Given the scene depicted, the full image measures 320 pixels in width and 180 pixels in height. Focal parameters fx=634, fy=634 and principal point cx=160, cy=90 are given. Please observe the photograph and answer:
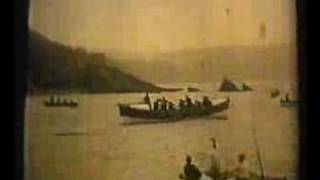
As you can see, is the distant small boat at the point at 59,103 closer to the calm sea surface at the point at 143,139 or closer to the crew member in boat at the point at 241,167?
the calm sea surface at the point at 143,139

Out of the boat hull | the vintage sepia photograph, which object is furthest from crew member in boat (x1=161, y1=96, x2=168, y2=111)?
the boat hull

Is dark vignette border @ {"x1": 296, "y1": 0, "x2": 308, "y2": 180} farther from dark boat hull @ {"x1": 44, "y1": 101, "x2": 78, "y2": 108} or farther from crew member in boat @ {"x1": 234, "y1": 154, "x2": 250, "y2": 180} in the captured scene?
dark boat hull @ {"x1": 44, "y1": 101, "x2": 78, "y2": 108}

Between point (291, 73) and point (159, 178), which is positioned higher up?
point (291, 73)

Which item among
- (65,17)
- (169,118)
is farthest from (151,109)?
(65,17)

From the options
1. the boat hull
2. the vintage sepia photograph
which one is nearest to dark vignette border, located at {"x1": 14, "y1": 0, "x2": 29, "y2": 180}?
the vintage sepia photograph

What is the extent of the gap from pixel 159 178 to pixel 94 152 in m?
0.07

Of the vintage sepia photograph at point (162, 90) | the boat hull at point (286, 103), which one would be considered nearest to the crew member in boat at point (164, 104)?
the vintage sepia photograph at point (162, 90)

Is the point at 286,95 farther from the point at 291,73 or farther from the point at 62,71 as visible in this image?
the point at 62,71

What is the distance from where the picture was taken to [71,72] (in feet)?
1.98

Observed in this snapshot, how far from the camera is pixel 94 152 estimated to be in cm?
61

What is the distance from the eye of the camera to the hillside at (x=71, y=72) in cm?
59

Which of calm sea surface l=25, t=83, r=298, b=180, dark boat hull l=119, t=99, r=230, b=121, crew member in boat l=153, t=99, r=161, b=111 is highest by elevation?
crew member in boat l=153, t=99, r=161, b=111

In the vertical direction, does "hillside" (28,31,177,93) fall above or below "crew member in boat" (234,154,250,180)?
above

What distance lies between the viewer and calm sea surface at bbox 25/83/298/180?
598 mm
